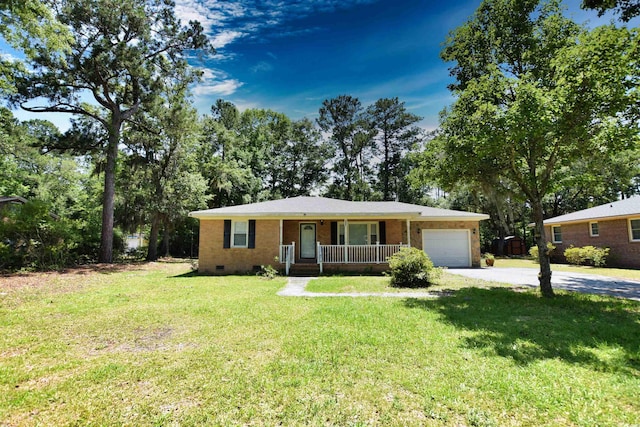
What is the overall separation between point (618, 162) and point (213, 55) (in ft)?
101

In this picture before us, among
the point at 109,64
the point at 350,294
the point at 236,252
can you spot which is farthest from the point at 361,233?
the point at 109,64

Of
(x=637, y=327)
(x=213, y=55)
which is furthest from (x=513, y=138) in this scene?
(x=213, y=55)

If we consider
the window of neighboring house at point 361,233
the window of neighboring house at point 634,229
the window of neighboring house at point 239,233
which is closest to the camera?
the window of neighboring house at point 239,233

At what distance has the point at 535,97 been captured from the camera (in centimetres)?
679

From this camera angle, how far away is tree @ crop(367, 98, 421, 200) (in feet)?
107

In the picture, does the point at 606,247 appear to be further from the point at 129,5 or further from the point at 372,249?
the point at 129,5

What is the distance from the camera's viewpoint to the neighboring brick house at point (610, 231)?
14.7 meters

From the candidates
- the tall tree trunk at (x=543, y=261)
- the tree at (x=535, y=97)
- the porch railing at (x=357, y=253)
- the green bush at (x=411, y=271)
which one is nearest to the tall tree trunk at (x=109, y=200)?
the porch railing at (x=357, y=253)

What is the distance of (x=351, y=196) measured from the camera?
32.0 metres

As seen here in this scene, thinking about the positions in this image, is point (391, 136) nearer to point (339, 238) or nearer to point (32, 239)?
point (339, 238)

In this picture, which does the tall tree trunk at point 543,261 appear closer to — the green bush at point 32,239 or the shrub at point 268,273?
the shrub at point 268,273

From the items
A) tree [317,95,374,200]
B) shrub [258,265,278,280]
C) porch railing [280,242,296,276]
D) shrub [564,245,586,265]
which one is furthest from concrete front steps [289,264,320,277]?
tree [317,95,374,200]

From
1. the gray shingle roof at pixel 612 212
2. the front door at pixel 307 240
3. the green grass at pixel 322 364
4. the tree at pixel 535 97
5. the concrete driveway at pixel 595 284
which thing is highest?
the tree at pixel 535 97

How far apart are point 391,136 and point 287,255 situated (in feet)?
80.5
